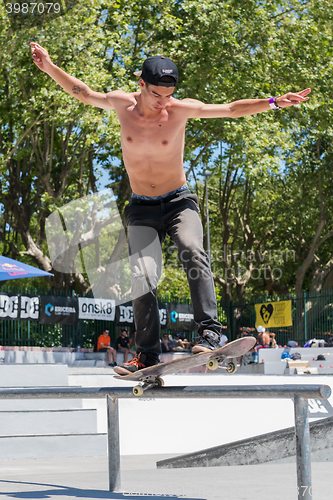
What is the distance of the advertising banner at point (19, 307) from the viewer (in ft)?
55.9

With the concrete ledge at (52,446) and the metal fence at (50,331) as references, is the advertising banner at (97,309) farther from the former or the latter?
the concrete ledge at (52,446)

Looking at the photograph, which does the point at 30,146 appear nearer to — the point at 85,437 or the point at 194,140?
the point at 194,140

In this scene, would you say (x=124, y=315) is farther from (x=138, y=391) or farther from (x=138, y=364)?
(x=138, y=391)

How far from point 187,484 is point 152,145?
2519mm

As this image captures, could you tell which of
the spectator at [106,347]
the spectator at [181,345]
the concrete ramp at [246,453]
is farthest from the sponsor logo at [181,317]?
the concrete ramp at [246,453]

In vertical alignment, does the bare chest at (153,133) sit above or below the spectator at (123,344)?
below

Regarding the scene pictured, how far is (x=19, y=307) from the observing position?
57.1ft

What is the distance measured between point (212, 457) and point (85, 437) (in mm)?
2707

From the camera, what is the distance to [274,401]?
29.5 feet

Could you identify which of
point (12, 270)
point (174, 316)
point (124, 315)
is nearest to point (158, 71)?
point (12, 270)

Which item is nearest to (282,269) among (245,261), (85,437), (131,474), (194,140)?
(245,261)

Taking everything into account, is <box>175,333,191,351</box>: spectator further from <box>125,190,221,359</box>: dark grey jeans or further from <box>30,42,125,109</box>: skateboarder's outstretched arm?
<box>30,42,125,109</box>: skateboarder's outstretched arm

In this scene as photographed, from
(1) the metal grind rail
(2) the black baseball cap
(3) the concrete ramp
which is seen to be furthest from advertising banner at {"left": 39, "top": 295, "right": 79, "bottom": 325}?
(2) the black baseball cap

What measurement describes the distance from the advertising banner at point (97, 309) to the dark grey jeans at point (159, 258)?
15385 millimetres
